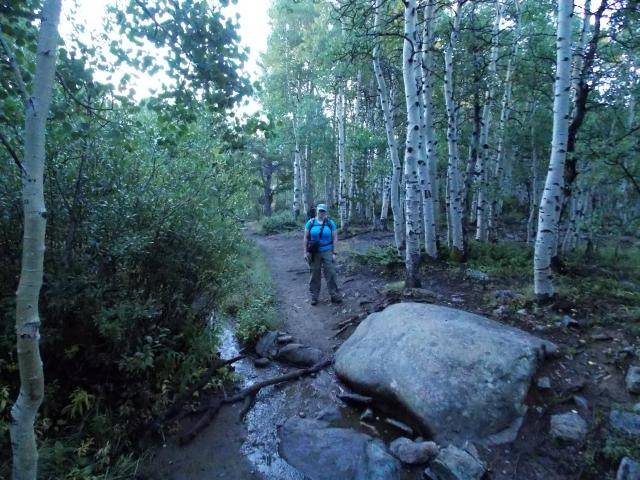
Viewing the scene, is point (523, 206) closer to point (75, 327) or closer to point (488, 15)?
point (488, 15)

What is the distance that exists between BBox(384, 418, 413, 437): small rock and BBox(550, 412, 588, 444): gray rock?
1557 millimetres

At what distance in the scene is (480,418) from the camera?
4312 millimetres

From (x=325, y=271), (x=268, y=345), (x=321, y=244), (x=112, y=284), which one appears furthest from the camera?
(x=325, y=271)

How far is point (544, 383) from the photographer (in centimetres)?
472

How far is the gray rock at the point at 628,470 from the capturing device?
334cm

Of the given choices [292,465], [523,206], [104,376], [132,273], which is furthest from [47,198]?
[523,206]

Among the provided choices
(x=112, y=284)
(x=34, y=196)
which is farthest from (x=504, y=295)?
(x=34, y=196)

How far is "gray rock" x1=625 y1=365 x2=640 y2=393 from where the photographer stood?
442cm

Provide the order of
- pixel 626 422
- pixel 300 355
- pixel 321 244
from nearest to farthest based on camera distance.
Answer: pixel 626 422, pixel 300 355, pixel 321 244

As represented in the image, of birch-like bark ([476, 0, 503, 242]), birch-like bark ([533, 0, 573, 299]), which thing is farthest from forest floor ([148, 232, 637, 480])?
birch-like bark ([476, 0, 503, 242])

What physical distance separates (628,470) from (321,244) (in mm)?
6102

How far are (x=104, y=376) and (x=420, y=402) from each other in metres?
4.13

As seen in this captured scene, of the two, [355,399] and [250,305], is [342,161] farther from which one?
[355,399]

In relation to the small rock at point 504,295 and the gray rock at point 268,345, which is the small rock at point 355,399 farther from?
the small rock at point 504,295
